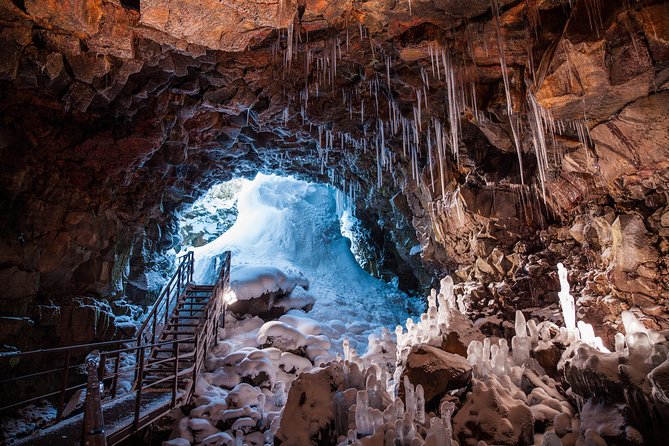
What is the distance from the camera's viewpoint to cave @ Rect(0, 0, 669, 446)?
5.20m

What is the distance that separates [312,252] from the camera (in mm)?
24453

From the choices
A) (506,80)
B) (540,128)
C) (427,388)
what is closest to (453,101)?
(506,80)

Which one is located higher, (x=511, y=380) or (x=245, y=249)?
(x=245, y=249)

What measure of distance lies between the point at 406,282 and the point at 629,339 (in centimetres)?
1735

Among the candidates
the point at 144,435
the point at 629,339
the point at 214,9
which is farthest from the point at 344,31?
the point at 144,435

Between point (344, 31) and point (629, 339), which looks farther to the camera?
point (344, 31)

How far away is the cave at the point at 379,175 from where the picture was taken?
520 cm

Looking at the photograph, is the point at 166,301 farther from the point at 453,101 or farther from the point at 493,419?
the point at 453,101

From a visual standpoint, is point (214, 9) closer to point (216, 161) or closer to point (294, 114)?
point (294, 114)

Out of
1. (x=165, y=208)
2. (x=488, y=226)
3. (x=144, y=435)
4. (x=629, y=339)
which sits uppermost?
(x=165, y=208)

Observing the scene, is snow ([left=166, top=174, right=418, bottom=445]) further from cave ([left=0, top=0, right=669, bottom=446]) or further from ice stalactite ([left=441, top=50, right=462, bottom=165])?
ice stalactite ([left=441, top=50, right=462, bottom=165])

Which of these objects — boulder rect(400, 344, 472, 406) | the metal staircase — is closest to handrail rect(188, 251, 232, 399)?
the metal staircase

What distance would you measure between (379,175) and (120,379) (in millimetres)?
11571

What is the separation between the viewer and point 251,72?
9984mm
